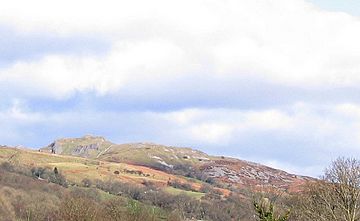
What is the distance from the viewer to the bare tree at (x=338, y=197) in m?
65.8

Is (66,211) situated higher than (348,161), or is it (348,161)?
(348,161)

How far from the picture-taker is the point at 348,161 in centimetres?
7300

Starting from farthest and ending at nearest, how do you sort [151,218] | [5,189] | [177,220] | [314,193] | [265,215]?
1. [5,189]
2. [177,220]
3. [151,218]
4. [314,193]
5. [265,215]

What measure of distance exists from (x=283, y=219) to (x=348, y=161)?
33.1m

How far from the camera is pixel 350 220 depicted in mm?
63344

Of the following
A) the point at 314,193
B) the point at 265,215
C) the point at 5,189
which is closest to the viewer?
the point at 265,215

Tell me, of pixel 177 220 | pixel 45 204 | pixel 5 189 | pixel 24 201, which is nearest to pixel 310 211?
pixel 177 220

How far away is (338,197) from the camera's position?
68375 millimetres

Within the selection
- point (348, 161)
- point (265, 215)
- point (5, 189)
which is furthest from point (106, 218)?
point (5, 189)

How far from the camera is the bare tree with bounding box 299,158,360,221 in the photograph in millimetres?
65812

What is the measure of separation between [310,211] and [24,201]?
12501 cm

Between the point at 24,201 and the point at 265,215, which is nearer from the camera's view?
the point at 265,215

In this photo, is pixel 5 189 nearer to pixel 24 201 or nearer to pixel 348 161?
pixel 24 201

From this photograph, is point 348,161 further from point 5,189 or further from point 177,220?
point 5,189
